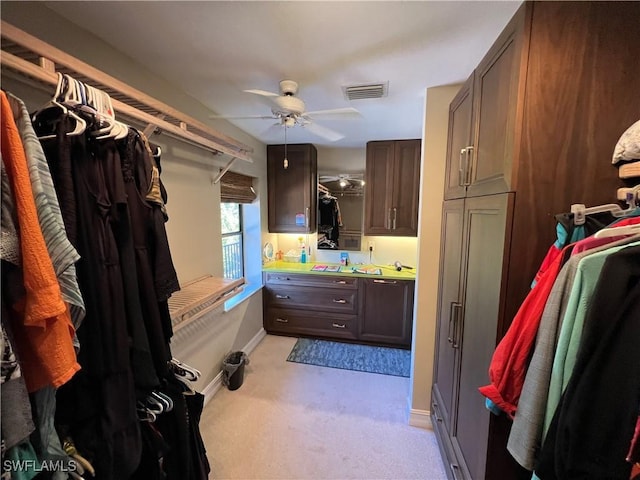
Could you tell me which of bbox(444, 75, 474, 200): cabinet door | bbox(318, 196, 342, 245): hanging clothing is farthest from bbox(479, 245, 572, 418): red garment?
bbox(318, 196, 342, 245): hanging clothing

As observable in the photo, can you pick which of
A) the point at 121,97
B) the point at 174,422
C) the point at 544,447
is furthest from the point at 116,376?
the point at 544,447

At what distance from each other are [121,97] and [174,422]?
59.5 inches

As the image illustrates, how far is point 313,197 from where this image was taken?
3.58 metres

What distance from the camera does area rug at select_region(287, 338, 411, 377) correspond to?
112 inches

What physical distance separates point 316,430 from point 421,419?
2.63ft

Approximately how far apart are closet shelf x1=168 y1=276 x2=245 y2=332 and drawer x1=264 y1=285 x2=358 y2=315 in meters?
1.14

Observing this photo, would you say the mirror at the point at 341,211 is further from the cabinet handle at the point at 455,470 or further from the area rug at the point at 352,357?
the cabinet handle at the point at 455,470

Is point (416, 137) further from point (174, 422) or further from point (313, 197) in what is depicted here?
point (174, 422)

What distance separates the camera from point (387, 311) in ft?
10.4

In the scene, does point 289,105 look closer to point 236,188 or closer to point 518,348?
point 236,188

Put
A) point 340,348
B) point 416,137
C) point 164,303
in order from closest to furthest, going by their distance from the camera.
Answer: point 164,303, point 416,137, point 340,348

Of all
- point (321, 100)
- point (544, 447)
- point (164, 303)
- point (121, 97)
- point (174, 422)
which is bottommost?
point (174, 422)

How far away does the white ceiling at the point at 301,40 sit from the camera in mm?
1112

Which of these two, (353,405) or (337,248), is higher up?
(337,248)
